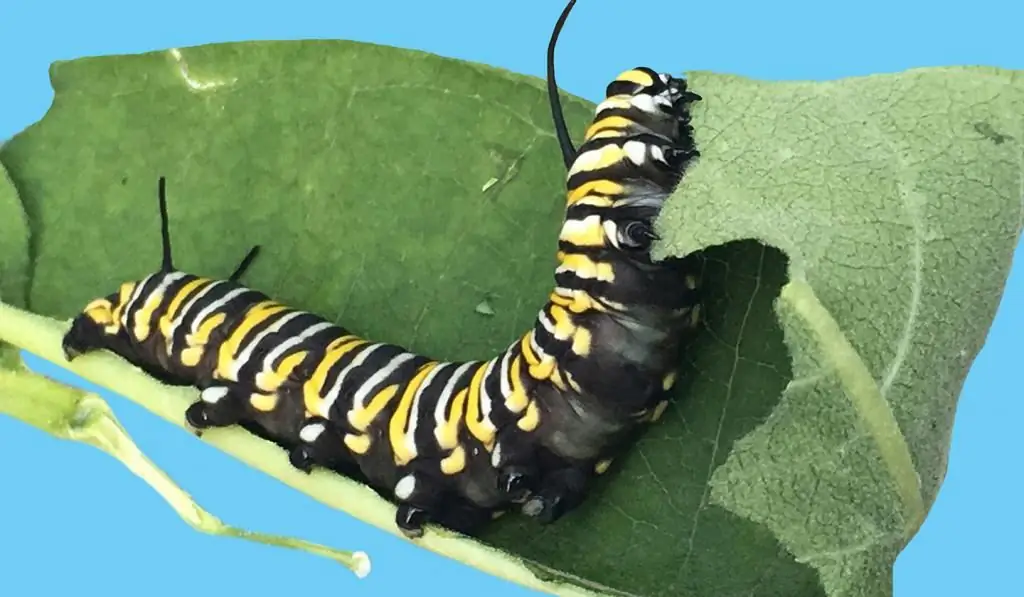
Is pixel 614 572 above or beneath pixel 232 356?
beneath

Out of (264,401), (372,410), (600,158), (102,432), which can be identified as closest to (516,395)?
(372,410)

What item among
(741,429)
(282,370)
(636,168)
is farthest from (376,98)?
(741,429)

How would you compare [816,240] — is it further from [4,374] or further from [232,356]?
[4,374]

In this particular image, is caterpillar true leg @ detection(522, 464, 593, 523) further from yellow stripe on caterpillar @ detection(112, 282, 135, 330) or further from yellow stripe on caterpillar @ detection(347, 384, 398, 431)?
yellow stripe on caterpillar @ detection(112, 282, 135, 330)

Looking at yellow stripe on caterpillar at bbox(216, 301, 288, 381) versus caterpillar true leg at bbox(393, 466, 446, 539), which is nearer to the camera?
caterpillar true leg at bbox(393, 466, 446, 539)

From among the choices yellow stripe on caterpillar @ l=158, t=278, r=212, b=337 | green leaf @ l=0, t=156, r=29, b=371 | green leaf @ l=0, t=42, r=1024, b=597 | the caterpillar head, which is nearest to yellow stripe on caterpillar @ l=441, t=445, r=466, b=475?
green leaf @ l=0, t=42, r=1024, b=597

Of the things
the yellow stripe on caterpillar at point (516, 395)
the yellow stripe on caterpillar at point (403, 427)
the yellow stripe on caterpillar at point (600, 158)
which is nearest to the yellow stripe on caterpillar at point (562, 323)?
the yellow stripe on caterpillar at point (516, 395)
